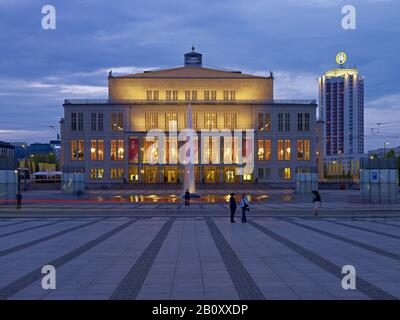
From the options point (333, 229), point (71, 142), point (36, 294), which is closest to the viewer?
point (36, 294)

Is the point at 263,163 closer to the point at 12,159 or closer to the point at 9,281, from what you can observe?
the point at 12,159

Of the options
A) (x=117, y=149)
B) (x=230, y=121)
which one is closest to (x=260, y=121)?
(x=230, y=121)

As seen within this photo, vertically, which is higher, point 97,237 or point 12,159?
point 12,159

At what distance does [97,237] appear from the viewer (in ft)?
71.9

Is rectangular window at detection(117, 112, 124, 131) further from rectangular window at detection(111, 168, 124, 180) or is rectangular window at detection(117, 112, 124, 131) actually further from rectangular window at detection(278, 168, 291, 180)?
rectangular window at detection(278, 168, 291, 180)

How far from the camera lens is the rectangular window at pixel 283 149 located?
10019 centimetres

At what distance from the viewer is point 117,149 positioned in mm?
99938

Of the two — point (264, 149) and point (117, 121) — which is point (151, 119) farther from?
point (264, 149)

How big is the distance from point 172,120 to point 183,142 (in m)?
4.99

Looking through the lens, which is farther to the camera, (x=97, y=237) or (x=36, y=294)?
(x=97, y=237)

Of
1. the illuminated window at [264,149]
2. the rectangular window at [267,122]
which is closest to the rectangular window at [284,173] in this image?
the illuminated window at [264,149]
